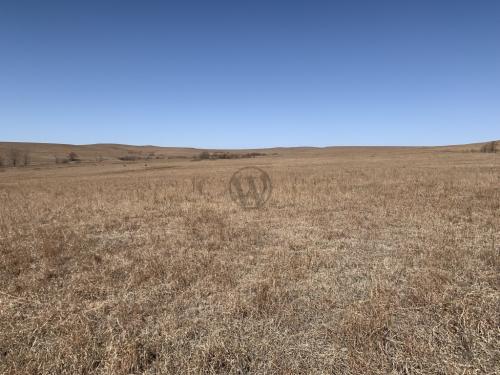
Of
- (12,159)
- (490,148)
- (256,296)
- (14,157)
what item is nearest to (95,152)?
(14,157)

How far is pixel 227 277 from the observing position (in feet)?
17.5

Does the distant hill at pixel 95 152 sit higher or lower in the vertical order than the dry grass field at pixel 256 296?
higher

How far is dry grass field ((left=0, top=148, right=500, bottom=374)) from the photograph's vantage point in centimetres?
324

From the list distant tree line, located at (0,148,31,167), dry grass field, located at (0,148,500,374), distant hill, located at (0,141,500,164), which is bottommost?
dry grass field, located at (0,148,500,374)

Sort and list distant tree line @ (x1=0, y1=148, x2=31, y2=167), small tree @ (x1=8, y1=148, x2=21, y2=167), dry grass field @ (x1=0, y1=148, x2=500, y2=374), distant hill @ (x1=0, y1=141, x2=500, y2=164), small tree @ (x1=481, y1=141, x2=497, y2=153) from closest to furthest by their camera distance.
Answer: dry grass field @ (x1=0, y1=148, x2=500, y2=374) → small tree @ (x1=481, y1=141, x2=497, y2=153) → distant tree line @ (x1=0, y1=148, x2=31, y2=167) → small tree @ (x1=8, y1=148, x2=21, y2=167) → distant hill @ (x1=0, y1=141, x2=500, y2=164)

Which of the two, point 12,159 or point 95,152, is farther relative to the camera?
point 95,152

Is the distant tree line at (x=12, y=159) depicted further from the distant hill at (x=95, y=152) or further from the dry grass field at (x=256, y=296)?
the dry grass field at (x=256, y=296)

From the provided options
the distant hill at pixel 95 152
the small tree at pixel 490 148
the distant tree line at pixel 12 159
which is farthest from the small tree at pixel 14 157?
the small tree at pixel 490 148

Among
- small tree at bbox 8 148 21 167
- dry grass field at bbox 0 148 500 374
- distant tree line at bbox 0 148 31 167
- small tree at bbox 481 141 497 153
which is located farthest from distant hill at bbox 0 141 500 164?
dry grass field at bbox 0 148 500 374

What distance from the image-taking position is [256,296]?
14.9 ft

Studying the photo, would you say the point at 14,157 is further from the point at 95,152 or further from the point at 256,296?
the point at 256,296

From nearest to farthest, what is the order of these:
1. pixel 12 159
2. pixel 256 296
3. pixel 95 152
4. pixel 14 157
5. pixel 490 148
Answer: pixel 256 296
pixel 490 148
pixel 12 159
pixel 14 157
pixel 95 152

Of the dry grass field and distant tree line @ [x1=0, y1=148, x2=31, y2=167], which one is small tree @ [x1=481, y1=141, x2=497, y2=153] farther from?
distant tree line @ [x1=0, y1=148, x2=31, y2=167]

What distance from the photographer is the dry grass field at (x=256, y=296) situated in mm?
3236
